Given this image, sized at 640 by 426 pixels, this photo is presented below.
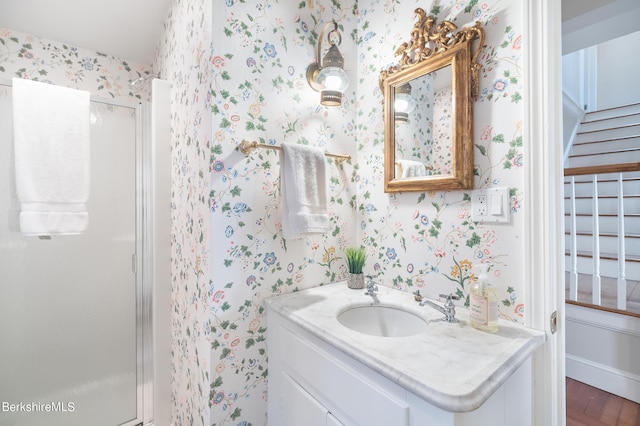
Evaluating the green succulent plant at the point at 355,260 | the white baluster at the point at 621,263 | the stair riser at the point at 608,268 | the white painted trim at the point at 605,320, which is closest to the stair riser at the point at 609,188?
the stair riser at the point at 608,268

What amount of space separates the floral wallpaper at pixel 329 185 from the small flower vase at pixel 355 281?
0.34ft

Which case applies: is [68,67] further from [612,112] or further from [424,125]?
[612,112]

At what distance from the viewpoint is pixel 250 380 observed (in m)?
1.13

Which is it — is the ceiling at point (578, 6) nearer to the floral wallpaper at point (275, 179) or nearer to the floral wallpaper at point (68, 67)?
the floral wallpaper at point (275, 179)

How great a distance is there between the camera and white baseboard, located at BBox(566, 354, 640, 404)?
171 centimetres

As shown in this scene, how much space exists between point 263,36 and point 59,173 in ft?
3.33

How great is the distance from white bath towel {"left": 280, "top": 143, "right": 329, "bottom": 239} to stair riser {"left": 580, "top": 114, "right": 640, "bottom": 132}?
171 inches

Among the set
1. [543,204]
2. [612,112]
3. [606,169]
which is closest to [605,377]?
[606,169]

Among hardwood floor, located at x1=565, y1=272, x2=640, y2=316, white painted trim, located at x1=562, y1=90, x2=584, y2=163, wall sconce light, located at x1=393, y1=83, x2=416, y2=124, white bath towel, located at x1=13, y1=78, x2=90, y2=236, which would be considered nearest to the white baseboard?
hardwood floor, located at x1=565, y1=272, x2=640, y2=316

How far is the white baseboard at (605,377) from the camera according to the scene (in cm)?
171

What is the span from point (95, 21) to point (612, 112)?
534 centimetres

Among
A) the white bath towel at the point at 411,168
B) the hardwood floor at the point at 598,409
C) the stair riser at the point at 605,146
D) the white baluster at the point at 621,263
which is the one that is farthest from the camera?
the stair riser at the point at 605,146

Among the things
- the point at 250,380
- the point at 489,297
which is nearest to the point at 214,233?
the point at 250,380

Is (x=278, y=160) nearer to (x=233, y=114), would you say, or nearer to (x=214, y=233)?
(x=233, y=114)
